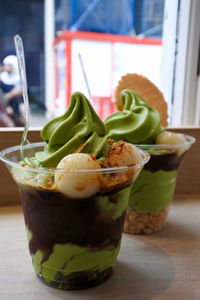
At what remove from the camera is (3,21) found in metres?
1.63

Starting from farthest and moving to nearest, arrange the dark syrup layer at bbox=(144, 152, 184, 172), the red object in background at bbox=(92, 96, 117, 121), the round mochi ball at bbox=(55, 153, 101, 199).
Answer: the red object in background at bbox=(92, 96, 117, 121), the dark syrup layer at bbox=(144, 152, 184, 172), the round mochi ball at bbox=(55, 153, 101, 199)

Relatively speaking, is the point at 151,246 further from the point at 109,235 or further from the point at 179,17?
the point at 179,17

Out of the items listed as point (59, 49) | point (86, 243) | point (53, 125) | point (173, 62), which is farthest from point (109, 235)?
point (59, 49)

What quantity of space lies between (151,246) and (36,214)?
1.29 feet

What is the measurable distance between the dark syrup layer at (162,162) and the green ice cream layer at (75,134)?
196 mm

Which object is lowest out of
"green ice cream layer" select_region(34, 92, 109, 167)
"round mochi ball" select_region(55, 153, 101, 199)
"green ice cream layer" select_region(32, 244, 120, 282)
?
"green ice cream layer" select_region(32, 244, 120, 282)

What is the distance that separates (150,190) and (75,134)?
0.32m

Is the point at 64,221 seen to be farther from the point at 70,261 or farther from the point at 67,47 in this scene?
the point at 67,47

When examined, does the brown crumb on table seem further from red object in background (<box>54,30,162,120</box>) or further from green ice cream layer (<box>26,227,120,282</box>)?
red object in background (<box>54,30,162,120</box>)

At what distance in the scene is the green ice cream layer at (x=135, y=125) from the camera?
0.89 m

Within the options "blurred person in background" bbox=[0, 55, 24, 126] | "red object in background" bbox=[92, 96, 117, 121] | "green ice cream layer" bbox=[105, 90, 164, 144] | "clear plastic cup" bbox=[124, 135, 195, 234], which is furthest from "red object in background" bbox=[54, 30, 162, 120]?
"clear plastic cup" bbox=[124, 135, 195, 234]

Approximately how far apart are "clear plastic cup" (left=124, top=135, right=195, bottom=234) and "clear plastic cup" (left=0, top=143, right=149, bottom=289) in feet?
0.73

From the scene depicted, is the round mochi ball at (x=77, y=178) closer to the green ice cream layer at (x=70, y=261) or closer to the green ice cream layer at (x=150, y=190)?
the green ice cream layer at (x=70, y=261)

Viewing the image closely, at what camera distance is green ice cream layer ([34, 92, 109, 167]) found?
0.68 meters
